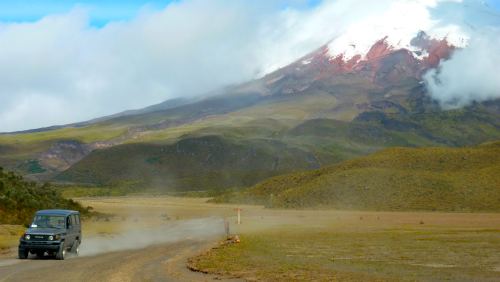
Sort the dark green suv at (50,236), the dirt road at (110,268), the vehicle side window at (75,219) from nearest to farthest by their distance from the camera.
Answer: the dirt road at (110,268), the dark green suv at (50,236), the vehicle side window at (75,219)

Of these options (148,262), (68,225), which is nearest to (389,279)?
(148,262)

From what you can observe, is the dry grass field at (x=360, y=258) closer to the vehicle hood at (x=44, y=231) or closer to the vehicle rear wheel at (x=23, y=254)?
the vehicle hood at (x=44, y=231)

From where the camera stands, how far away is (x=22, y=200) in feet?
210

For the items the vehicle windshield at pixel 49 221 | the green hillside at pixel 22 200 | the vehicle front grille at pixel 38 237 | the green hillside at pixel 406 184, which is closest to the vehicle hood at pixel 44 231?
the vehicle front grille at pixel 38 237

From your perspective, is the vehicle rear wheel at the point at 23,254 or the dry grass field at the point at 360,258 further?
the vehicle rear wheel at the point at 23,254

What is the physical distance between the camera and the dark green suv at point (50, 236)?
3116 centimetres

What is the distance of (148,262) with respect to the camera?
3020cm

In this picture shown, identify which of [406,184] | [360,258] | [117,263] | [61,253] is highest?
[406,184]

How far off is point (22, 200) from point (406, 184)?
56.3 m

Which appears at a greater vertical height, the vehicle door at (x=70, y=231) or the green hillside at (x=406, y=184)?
the green hillside at (x=406, y=184)

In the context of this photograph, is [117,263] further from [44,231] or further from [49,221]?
[49,221]

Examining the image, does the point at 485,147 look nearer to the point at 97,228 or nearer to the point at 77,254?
the point at 97,228

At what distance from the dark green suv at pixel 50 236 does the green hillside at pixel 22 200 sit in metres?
23.1

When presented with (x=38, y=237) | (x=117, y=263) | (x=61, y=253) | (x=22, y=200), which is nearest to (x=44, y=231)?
(x=38, y=237)
